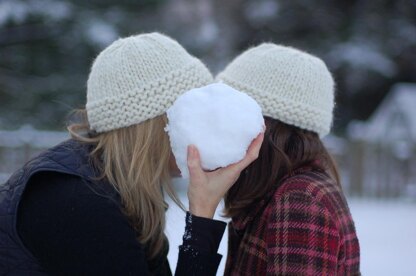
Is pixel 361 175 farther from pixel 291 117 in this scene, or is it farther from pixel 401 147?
pixel 291 117

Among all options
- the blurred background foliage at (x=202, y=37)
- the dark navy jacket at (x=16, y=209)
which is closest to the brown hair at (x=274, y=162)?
the dark navy jacket at (x=16, y=209)

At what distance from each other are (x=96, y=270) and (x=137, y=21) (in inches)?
302

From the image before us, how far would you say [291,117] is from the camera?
6.29 feet

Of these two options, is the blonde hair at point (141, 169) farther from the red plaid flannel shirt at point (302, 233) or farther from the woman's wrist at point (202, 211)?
the red plaid flannel shirt at point (302, 233)

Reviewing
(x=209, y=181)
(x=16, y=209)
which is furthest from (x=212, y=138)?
(x=16, y=209)

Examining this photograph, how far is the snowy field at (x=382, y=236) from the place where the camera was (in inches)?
205

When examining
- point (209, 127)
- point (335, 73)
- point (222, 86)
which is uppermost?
point (335, 73)

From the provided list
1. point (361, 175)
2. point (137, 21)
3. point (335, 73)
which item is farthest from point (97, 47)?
point (335, 73)

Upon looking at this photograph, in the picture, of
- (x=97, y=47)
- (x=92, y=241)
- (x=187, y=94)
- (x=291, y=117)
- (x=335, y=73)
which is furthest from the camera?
(x=335, y=73)

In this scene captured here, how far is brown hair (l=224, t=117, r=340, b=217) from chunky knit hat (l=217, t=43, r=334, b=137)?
0.04 m

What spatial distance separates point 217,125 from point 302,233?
14.4 inches

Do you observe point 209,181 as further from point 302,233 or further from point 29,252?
point 29,252

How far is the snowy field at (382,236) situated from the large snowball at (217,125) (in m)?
2.31

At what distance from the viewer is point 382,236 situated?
256 inches
